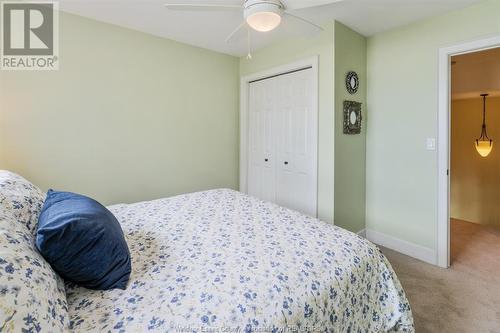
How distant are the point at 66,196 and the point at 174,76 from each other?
7.09 feet

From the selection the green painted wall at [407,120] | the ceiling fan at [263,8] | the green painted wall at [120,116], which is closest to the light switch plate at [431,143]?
the green painted wall at [407,120]

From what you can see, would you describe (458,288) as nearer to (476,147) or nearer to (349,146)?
(349,146)

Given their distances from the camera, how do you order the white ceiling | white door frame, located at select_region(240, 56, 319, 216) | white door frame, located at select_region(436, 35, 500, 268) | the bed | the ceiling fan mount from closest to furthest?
the bed → the ceiling fan mount → the white ceiling → white door frame, located at select_region(436, 35, 500, 268) → white door frame, located at select_region(240, 56, 319, 216)

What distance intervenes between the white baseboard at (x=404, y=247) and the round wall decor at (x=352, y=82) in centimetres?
164

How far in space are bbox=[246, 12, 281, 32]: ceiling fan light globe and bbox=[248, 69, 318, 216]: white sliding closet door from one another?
1.20 meters

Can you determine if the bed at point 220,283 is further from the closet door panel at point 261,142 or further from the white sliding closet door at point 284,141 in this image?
the closet door panel at point 261,142

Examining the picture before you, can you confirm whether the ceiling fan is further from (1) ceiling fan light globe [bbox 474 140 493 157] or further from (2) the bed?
(1) ceiling fan light globe [bbox 474 140 493 157]

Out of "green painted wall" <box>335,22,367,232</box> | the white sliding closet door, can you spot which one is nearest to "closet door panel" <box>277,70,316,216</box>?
the white sliding closet door

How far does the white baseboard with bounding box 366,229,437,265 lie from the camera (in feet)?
8.36

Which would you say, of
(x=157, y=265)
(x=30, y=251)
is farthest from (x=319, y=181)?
(x=30, y=251)

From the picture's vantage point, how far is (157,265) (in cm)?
115

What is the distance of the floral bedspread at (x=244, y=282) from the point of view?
86cm

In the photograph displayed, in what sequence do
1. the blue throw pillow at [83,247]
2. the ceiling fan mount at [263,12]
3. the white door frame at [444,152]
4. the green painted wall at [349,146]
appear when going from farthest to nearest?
the green painted wall at [349,146] < the white door frame at [444,152] < the ceiling fan mount at [263,12] < the blue throw pillow at [83,247]

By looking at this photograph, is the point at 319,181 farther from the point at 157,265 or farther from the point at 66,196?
the point at 66,196
